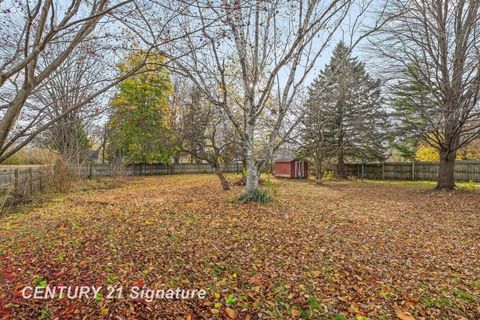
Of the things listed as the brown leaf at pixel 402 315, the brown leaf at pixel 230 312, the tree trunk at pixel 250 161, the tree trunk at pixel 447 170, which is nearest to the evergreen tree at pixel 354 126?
the tree trunk at pixel 447 170

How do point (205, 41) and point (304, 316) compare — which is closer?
point (304, 316)

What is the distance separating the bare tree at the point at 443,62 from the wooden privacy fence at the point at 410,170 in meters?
7.04

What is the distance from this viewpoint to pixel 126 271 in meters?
2.59

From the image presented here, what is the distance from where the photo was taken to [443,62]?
8.41 metres

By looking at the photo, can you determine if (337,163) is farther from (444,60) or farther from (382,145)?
(444,60)

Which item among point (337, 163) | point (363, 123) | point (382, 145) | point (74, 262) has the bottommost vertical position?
point (74, 262)

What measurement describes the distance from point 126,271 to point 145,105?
1607 centimetres

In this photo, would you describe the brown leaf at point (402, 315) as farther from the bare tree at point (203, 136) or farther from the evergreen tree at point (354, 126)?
the evergreen tree at point (354, 126)

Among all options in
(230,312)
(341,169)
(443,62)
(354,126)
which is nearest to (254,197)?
(230,312)

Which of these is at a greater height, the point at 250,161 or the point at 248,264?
the point at 250,161

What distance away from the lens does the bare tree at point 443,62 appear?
7.77 metres

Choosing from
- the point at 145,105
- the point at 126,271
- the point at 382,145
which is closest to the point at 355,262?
the point at 126,271

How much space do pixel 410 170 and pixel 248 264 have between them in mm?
17339

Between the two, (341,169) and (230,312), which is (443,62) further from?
(230,312)
